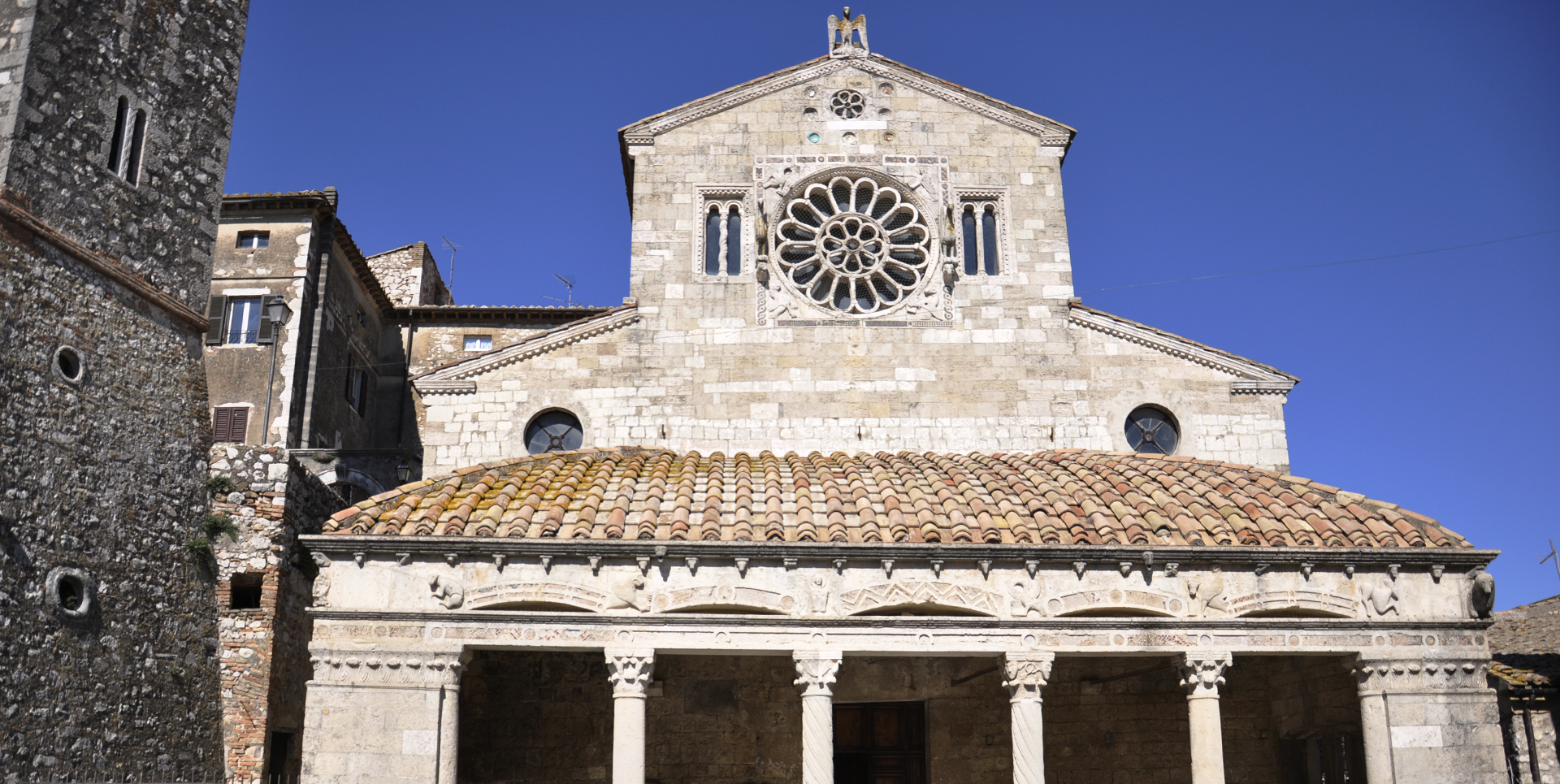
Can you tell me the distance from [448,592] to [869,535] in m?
4.25

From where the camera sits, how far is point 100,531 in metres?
14.0

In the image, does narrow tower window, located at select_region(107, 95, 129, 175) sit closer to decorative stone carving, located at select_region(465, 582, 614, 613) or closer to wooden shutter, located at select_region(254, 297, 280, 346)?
decorative stone carving, located at select_region(465, 582, 614, 613)

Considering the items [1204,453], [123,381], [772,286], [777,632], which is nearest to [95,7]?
[123,381]

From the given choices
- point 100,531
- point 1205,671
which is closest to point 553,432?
point 100,531

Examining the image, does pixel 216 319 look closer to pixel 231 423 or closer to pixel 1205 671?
pixel 231 423

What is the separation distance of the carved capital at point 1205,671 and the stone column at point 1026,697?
1.49 meters

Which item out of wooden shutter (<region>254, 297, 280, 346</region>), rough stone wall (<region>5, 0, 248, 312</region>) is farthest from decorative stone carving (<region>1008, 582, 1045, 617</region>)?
wooden shutter (<region>254, 297, 280, 346</region>)

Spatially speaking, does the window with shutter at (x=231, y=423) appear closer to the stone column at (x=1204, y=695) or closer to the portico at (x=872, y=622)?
the portico at (x=872, y=622)

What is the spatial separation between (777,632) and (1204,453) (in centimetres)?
792

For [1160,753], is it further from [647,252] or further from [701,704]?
[647,252]

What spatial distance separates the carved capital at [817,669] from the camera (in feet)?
39.6

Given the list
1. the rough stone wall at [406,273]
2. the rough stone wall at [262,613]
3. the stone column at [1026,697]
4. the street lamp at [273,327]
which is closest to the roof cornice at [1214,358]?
the stone column at [1026,697]

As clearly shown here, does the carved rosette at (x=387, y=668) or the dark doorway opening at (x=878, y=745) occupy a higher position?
the carved rosette at (x=387, y=668)

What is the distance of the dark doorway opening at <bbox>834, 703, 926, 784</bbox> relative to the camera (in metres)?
15.4
